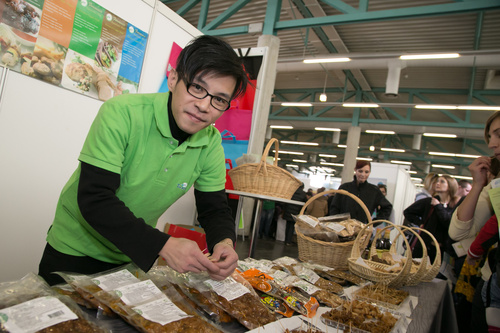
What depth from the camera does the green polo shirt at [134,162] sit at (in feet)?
3.25

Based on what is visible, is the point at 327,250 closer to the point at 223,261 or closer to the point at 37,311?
the point at 223,261

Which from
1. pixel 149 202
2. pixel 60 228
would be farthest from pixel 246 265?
pixel 60 228

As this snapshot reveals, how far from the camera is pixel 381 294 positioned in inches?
58.0

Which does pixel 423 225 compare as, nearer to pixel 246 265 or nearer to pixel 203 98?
pixel 246 265

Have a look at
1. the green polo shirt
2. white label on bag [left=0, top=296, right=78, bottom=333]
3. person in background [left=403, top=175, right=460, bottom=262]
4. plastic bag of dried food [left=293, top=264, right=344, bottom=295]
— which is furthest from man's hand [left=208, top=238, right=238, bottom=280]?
person in background [left=403, top=175, right=460, bottom=262]

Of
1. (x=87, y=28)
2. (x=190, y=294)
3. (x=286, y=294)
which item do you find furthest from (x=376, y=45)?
(x=190, y=294)

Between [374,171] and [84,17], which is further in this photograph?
[374,171]

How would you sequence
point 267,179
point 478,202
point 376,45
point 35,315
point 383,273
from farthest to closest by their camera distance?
point 376,45, point 267,179, point 478,202, point 383,273, point 35,315

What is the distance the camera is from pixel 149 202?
121 centimetres

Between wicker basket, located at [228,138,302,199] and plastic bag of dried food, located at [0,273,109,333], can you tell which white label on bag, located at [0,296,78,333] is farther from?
wicker basket, located at [228,138,302,199]

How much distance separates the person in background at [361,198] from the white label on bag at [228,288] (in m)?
3.44

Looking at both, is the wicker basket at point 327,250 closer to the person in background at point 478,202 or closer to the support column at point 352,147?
the person in background at point 478,202

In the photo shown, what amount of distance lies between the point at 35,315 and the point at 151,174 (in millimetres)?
556

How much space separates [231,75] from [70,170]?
1657 millimetres
